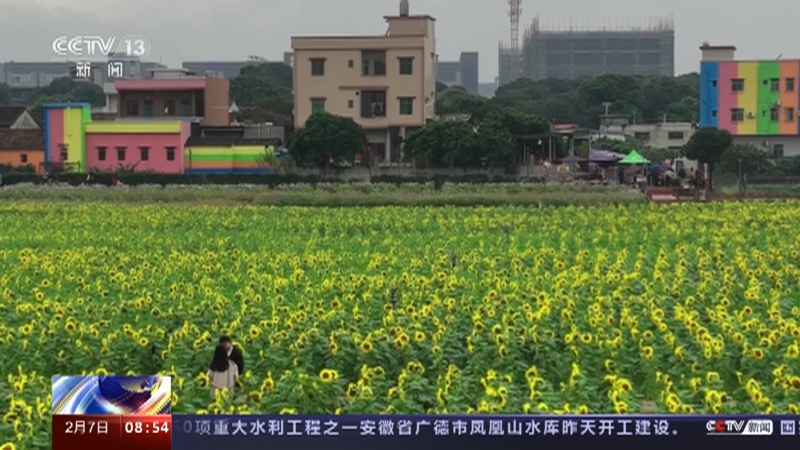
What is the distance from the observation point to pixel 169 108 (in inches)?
2403

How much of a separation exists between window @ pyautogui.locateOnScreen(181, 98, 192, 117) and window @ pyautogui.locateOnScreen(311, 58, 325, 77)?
21.7ft

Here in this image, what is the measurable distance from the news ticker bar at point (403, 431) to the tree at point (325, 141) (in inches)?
1775

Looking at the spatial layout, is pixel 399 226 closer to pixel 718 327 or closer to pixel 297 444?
pixel 718 327

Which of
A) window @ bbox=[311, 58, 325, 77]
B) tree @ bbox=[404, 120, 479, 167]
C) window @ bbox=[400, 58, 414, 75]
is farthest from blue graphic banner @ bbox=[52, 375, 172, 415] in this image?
window @ bbox=[311, 58, 325, 77]

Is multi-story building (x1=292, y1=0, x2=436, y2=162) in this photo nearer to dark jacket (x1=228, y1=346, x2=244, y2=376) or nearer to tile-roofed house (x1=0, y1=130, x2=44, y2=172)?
tile-roofed house (x1=0, y1=130, x2=44, y2=172)

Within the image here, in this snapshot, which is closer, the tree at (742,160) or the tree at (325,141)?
the tree at (742,160)

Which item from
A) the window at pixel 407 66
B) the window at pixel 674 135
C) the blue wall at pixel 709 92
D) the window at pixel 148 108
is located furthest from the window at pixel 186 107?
the window at pixel 674 135

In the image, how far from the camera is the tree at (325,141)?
50.9 metres

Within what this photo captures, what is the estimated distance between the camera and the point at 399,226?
29.2 metres

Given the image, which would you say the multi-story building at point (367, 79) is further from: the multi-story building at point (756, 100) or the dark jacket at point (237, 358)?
the dark jacket at point (237, 358)

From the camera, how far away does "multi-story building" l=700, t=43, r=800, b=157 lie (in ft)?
194

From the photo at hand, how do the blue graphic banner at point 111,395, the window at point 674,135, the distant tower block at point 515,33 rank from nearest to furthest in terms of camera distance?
the blue graphic banner at point 111,395 < the window at point 674,135 < the distant tower block at point 515,33

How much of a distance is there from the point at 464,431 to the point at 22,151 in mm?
52140

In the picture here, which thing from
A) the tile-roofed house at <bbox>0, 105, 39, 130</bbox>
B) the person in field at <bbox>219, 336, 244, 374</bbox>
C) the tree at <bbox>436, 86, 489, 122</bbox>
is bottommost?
the person in field at <bbox>219, 336, 244, 374</bbox>
